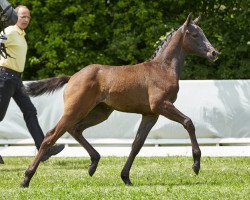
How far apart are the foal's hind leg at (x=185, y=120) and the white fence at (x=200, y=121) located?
5.41 meters

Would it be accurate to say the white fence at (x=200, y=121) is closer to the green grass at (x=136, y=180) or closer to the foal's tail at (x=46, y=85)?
the green grass at (x=136, y=180)

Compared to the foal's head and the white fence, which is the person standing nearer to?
the foal's head

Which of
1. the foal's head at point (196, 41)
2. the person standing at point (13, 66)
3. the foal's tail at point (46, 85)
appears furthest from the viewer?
the person standing at point (13, 66)

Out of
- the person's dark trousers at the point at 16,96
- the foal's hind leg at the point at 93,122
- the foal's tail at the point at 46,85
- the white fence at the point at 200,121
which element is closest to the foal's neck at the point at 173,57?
the foal's hind leg at the point at 93,122

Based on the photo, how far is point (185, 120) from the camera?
37.2ft

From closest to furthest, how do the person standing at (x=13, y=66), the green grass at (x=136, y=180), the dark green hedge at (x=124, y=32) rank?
the green grass at (x=136, y=180) → the person standing at (x=13, y=66) → the dark green hedge at (x=124, y=32)

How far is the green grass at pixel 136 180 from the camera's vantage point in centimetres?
1009

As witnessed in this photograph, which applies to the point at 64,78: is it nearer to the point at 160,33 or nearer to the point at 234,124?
the point at 234,124

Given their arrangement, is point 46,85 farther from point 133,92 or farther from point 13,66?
point 13,66

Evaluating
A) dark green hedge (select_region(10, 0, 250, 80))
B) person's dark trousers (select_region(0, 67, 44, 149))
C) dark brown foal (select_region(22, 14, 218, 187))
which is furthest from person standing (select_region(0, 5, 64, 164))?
dark green hedge (select_region(10, 0, 250, 80))

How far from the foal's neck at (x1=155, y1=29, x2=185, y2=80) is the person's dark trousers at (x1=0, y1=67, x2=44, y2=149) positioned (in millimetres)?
2675

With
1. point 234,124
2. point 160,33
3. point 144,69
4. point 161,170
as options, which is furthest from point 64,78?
point 160,33

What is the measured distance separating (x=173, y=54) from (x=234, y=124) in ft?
17.1

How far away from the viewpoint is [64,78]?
1216cm
